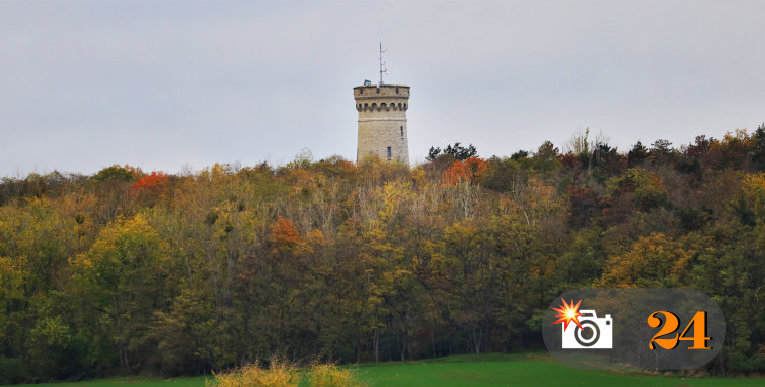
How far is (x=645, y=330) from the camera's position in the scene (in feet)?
182

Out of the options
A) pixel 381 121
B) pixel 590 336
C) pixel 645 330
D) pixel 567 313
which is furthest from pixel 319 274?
pixel 381 121

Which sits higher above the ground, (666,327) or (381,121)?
A: (381,121)

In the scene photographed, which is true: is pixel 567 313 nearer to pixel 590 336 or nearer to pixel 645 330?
pixel 590 336

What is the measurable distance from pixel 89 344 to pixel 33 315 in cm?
400

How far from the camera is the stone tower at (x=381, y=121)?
9638 cm

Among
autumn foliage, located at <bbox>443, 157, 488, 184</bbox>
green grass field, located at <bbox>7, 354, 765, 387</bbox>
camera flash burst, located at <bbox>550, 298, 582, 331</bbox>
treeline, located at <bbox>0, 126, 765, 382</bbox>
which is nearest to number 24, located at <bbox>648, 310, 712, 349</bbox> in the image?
green grass field, located at <bbox>7, 354, 765, 387</bbox>

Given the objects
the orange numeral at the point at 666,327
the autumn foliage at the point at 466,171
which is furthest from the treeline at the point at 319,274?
the autumn foliage at the point at 466,171

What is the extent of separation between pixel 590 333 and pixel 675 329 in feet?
23.0

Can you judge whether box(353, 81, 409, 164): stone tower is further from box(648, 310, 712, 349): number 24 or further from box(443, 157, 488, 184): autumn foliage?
box(648, 310, 712, 349): number 24

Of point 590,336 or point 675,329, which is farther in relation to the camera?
point 590,336

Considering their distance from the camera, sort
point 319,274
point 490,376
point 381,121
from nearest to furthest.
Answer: point 490,376, point 319,274, point 381,121

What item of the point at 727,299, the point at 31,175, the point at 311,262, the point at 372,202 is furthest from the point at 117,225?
the point at 727,299

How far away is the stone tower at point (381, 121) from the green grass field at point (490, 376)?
32579 millimetres

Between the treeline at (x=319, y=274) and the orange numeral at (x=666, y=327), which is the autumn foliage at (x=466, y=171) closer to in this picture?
the treeline at (x=319, y=274)
